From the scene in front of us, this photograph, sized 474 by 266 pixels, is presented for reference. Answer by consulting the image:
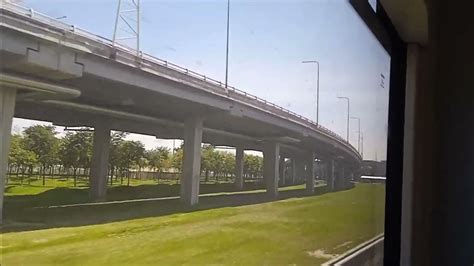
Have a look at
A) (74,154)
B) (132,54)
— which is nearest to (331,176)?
(132,54)

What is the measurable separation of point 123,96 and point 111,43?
0.32 feet

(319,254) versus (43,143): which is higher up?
(43,143)

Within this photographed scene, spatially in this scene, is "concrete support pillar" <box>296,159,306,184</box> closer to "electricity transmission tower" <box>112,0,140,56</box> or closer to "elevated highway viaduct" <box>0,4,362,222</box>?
"elevated highway viaduct" <box>0,4,362,222</box>

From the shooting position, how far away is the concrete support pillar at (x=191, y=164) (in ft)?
3.39

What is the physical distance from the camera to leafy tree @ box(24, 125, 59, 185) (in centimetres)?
70

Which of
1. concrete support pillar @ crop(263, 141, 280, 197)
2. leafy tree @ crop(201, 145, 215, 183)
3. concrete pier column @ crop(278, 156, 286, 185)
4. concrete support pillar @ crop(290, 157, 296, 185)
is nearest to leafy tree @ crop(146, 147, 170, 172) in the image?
leafy tree @ crop(201, 145, 215, 183)

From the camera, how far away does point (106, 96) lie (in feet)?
2.88

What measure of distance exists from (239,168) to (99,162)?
489 millimetres

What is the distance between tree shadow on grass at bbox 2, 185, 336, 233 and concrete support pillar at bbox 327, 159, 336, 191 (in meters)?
1.02

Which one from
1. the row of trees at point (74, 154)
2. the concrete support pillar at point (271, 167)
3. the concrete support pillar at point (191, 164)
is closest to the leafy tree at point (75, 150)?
the row of trees at point (74, 154)

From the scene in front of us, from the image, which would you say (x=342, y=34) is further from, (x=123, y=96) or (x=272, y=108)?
(x=123, y=96)

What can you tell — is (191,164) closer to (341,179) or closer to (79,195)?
(79,195)

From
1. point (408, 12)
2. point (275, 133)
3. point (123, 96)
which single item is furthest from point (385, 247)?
point (123, 96)

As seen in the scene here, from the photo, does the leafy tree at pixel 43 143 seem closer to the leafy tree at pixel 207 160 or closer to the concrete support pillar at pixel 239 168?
the leafy tree at pixel 207 160
